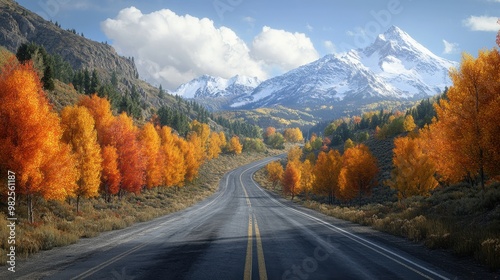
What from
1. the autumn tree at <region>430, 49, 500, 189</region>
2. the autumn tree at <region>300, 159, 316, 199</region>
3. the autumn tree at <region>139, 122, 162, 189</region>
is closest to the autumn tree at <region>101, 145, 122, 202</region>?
the autumn tree at <region>139, 122, 162, 189</region>

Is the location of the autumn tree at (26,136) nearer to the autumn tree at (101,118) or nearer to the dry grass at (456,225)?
the autumn tree at (101,118)

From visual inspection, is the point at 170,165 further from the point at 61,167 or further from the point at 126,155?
the point at 61,167

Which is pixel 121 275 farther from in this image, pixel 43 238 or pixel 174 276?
pixel 43 238

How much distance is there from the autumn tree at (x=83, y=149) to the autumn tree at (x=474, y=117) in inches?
1061

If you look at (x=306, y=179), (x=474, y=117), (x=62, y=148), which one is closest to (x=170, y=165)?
(x=306, y=179)

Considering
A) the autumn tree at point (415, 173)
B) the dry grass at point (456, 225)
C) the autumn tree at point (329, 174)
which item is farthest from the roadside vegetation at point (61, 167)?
the autumn tree at point (415, 173)

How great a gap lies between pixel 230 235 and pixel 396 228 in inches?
347

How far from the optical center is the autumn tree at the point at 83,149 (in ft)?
82.9

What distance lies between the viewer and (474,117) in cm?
1903

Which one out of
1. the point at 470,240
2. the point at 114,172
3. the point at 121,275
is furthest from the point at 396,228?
the point at 114,172

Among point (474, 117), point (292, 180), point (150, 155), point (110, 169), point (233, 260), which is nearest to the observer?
point (233, 260)

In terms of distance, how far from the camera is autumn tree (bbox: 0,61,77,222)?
1661cm

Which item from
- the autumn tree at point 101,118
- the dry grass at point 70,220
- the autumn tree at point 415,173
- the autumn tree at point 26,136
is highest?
the autumn tree at point 101,118

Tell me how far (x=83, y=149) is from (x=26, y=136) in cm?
926
